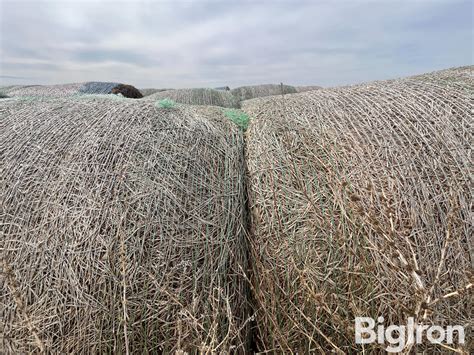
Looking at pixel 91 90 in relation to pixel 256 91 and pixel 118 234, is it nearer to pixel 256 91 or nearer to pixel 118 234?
pixel 256 91

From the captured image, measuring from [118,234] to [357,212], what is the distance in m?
1.33

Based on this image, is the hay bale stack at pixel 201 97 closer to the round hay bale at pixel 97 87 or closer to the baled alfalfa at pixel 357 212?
the round hay bale at pixel 97 87

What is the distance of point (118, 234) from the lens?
191 centimetres

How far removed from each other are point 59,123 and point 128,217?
4.45 feet

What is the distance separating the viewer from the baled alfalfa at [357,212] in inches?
81.8

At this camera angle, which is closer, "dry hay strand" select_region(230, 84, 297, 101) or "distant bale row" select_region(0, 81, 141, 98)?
"distant bale row" select_region(0, 81, 141, 98)

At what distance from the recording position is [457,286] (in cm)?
209

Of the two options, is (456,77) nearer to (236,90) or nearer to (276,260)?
(276,260)

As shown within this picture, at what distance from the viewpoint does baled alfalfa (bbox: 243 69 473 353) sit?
2078 millimetres

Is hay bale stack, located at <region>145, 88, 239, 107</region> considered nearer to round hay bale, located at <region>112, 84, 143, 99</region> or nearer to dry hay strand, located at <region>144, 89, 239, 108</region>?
dry hay strand, located at <region>144, 89, 239, 108</region>

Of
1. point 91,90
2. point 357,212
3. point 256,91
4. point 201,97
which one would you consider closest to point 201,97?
point 201,97

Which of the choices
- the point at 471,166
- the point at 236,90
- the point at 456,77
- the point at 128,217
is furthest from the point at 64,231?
the point at 236,90

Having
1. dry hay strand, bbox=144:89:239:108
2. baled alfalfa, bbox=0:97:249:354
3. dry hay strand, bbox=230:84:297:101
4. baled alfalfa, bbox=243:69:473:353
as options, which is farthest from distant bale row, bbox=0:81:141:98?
baled alfalfa, bbox=243:69:473:353

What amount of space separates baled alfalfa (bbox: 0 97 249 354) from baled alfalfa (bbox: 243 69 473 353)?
292 mm
